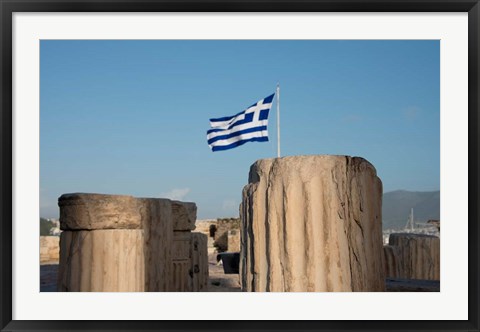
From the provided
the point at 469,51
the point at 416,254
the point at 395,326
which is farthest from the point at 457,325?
the point at 416,254

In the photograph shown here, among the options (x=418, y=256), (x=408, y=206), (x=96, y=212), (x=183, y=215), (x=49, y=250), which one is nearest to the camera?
(x=96, y=212)

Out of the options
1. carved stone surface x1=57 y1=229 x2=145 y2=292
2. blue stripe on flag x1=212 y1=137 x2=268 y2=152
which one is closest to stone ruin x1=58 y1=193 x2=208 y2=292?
carved stone surface x1=57 y1=229 x2=145 y2=292

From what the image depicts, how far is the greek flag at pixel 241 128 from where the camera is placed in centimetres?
915

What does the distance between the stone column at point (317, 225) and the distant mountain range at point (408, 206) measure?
336 feet

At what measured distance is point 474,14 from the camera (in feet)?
12.6

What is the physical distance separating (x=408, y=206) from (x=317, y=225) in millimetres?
138352

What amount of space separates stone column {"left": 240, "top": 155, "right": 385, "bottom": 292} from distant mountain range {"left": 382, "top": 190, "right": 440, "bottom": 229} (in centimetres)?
10247

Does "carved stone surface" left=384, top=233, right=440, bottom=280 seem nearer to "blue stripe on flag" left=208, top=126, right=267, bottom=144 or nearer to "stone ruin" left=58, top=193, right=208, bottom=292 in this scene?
"blue stripe on flag" left=208, top=126, right=267, bottom=144

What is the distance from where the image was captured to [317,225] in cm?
411

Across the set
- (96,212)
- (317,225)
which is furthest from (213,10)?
(96,212)

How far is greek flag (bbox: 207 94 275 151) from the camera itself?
915 centimetres

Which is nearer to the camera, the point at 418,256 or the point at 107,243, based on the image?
the point at 107,243

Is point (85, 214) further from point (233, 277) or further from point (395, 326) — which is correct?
point (233, 277)

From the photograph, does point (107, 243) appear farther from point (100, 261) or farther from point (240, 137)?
point (240, 137)
